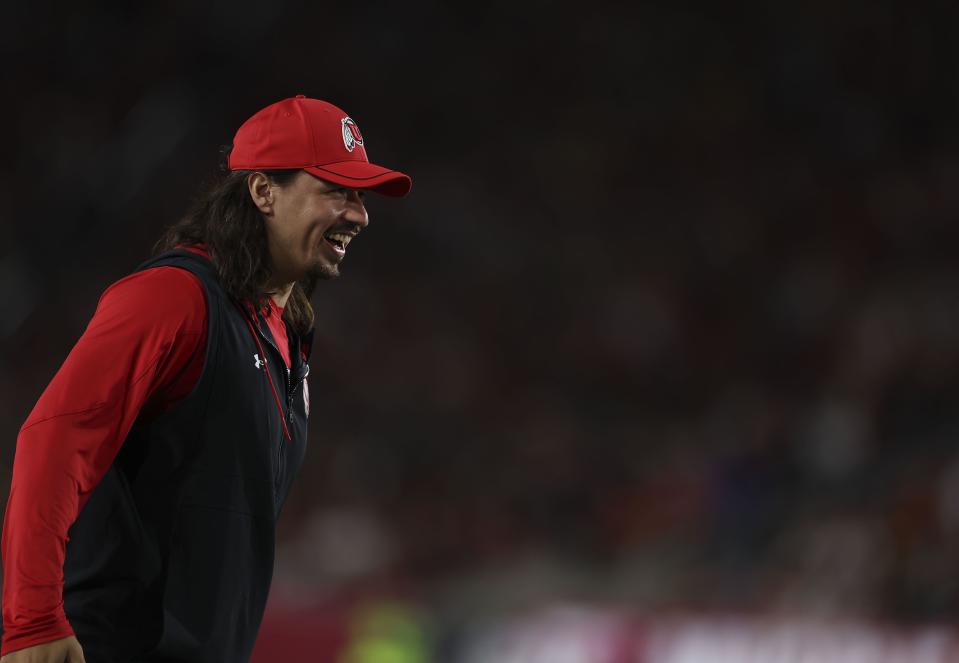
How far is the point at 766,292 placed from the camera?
9.81 meters

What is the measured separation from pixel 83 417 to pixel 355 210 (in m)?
0.72

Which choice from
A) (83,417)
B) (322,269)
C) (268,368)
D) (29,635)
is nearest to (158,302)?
(83,417)

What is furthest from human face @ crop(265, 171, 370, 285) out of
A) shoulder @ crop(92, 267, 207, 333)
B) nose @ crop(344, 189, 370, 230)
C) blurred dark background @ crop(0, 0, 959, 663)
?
blurred dark background @ crop(0, 0, 959, 663)

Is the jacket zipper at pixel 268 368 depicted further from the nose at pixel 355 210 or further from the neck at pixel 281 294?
the nose at pixel 355 210

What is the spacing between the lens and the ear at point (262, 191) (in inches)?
98.8

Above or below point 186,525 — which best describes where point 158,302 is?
above

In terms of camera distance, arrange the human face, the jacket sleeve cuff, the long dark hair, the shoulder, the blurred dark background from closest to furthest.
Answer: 1. the jacket sleeve cuff
2. the shoulder
3. the long dark hair
4. the human face
5. the blurred dark background

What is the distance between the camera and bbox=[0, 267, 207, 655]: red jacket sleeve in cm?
196

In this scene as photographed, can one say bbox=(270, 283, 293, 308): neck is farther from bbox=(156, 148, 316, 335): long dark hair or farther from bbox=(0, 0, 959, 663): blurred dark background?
bbox=(0, 0, 959, 663): blurred dark background

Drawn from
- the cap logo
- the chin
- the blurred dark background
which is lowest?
the blurred dark background

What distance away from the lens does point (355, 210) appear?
8.35ft

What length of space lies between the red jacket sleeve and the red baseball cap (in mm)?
371

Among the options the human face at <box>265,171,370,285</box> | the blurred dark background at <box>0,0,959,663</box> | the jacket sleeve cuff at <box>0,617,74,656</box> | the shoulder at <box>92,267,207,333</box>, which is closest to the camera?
the jacket sleeve cuff at <box>0,617,74,656</box>

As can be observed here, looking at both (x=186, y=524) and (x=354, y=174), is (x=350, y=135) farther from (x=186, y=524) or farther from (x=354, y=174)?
(x=186, y=524)
